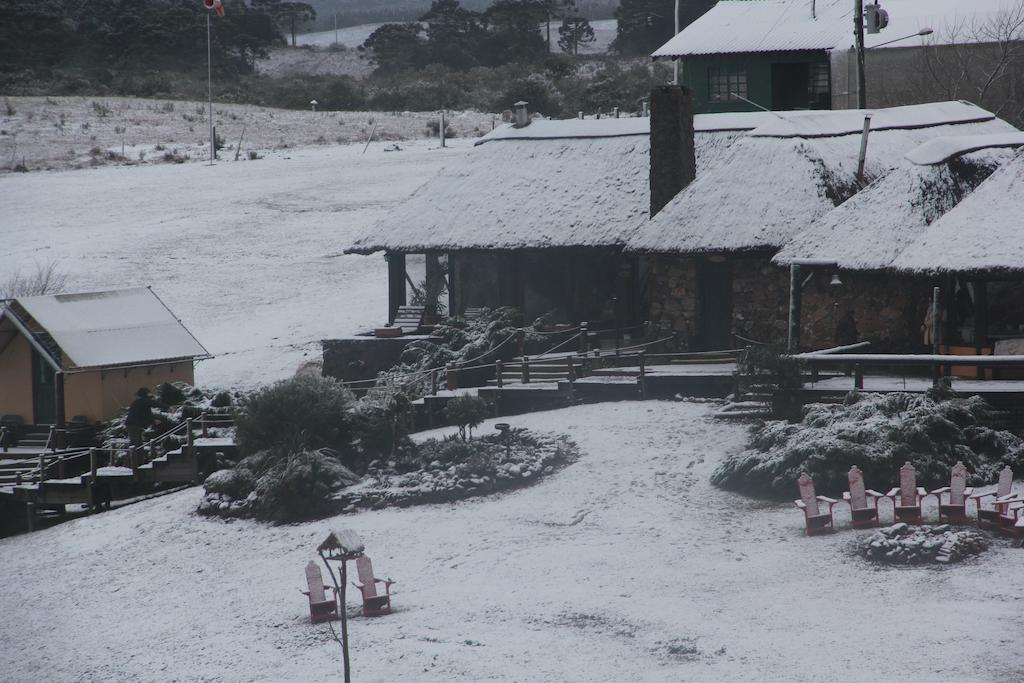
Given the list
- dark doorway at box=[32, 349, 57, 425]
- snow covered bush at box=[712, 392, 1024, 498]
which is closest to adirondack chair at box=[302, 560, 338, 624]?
snow covered bush at box=[712, 392, 1024, 498]

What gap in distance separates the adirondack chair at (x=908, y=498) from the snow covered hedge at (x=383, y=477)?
22.8ft

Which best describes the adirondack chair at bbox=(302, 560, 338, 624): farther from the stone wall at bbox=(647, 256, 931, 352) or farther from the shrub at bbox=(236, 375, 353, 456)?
the stone wall at bbox=(647, 256, 931, 352)

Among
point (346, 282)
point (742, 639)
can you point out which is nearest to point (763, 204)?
point (742, 639)

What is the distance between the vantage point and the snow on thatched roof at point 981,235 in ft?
86.1

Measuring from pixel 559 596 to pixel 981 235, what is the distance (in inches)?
436

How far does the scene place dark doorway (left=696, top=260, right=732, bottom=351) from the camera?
1334 inches

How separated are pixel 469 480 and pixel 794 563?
299 inches

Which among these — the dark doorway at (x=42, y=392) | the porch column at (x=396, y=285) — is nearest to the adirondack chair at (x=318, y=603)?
the dark doorway at (x=42, y=392)

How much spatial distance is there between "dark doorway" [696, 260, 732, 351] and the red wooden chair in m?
12.5

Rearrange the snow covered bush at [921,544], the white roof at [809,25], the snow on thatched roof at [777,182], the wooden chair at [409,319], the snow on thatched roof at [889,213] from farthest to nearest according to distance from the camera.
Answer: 1. the white roof at [809,25]
2. the wooden chair at [409,319]
3. the snow on thatched roof at [777,182]
4. the snow on thatched roof at [889,213]
5. the snow covered bush at [921,544]

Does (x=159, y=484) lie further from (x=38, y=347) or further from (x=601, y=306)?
(x=601, y=306)

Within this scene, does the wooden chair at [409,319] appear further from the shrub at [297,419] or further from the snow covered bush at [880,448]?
the snow covered bush at [880,448]

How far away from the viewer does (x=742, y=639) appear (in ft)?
60.6

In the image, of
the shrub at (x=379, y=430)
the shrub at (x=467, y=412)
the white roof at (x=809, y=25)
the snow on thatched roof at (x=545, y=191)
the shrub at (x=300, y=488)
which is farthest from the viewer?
the white roof at (x=809, y=25)
